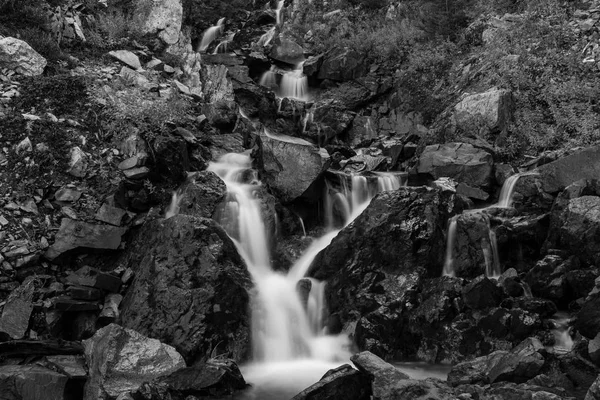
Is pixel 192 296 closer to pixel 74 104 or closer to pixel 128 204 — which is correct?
pixel 128 204

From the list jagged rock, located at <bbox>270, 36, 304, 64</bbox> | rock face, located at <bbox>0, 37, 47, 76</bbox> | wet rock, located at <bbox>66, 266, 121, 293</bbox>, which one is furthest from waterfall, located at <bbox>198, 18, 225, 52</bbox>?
wet rock, located at <bbox>66, 266, 121, 293</bbox>

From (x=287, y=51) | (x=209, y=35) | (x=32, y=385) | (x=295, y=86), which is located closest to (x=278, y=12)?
(x=209, y=35)

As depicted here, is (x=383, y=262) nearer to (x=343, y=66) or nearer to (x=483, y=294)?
(x=483, y=294)

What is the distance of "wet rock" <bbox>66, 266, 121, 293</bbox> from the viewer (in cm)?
1041

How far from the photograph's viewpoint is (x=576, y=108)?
14867 millimetres

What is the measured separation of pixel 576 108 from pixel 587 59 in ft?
6.97

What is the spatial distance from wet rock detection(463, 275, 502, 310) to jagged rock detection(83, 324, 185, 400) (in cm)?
557

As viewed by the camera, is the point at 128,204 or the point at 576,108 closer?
the point at 128,204

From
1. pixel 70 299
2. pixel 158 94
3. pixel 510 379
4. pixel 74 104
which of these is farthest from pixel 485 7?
pixel 70 299

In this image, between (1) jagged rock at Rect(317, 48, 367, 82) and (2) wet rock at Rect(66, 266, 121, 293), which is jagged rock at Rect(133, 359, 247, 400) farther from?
(1) jagged rock at Rect(317, 48, 367, 82)

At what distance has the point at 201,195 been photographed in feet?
41.5

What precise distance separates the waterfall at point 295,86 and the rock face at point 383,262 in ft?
35.8

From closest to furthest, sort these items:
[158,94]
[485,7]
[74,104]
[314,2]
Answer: [74,104], [158,94], [485,7], [314,2]

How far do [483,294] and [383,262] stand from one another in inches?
86.1
